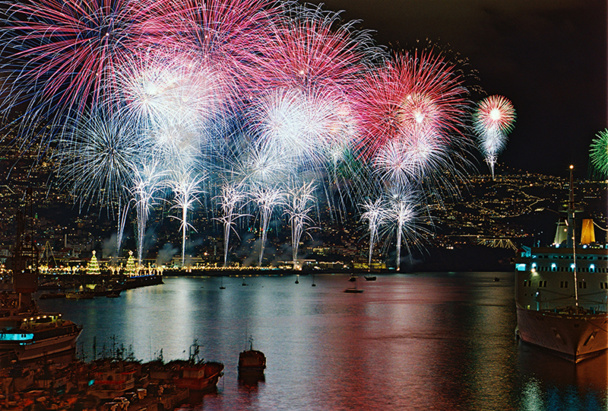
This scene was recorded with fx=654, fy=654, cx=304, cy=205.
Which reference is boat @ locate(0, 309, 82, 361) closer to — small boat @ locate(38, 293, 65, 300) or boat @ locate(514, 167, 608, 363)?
boat @ locate(514, 167, 608, 363)

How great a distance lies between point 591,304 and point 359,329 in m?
23.4

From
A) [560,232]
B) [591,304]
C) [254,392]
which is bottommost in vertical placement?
[254,392]

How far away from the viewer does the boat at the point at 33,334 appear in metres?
42.2

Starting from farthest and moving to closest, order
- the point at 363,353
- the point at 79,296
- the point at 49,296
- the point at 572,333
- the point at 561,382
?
the point at 49,296
the point at 79,296
the point at 363,353
the point at 572,333
the point at 561,382

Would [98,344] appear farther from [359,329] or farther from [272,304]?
[272,304]

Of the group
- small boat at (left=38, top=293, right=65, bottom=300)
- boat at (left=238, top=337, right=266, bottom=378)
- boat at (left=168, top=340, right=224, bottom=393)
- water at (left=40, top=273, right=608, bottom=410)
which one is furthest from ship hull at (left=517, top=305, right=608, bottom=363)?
small boat at (left=38, top=293, right=65, bottom=300)

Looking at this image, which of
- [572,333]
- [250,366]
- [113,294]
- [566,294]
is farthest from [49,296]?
[572,333]

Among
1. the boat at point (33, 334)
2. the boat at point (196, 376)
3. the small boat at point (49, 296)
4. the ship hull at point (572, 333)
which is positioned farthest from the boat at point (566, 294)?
the small boat at point (49, 296)

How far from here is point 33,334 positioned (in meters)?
A: 43.0

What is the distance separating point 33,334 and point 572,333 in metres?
34.4

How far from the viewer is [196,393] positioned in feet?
112

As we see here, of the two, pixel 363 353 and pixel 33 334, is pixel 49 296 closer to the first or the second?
pixel 33 334

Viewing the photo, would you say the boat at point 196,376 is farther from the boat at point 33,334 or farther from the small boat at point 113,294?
the small boat at point 113,294

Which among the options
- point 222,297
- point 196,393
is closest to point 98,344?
point 196,393
